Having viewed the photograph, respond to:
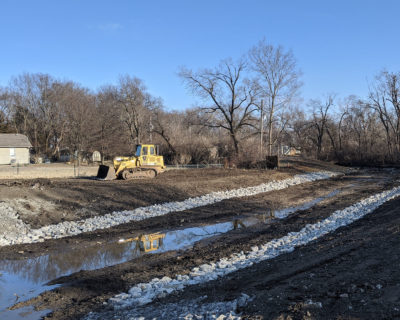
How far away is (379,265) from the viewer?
6688 mm

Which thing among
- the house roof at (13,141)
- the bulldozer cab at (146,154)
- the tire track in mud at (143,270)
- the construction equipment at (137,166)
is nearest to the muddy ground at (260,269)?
the tire track in mud at (143,270)

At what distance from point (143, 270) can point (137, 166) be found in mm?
18685

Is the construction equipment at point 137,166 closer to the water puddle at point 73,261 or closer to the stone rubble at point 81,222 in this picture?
the stone rubble at point 81,222

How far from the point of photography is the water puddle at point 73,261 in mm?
7815

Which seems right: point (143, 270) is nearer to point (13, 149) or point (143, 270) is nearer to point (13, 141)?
point (13, 149)

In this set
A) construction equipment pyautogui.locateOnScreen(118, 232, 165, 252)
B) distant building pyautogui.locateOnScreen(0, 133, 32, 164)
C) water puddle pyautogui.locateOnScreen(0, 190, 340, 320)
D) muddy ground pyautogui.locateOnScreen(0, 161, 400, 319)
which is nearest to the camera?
muddy ground pyautogui.locateOnScreen(0, 161, 400, 319)

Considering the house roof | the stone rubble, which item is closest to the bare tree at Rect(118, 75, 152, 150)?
the house roof

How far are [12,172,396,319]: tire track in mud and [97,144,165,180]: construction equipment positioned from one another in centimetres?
1449

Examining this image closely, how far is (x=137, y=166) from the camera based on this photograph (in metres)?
27.2

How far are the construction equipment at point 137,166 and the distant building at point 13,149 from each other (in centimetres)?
2878

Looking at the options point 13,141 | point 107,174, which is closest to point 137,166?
point 107,174

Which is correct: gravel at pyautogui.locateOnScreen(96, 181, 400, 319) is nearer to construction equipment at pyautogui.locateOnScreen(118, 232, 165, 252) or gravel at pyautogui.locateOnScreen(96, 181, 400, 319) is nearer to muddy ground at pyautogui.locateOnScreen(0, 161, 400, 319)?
muddy ground at pyautogui.locateOnScreen(0, 161, 400, 319)

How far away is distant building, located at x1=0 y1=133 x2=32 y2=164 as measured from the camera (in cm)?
4950

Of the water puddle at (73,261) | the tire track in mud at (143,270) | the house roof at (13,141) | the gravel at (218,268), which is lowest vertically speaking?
the water puddle at (73,261)
